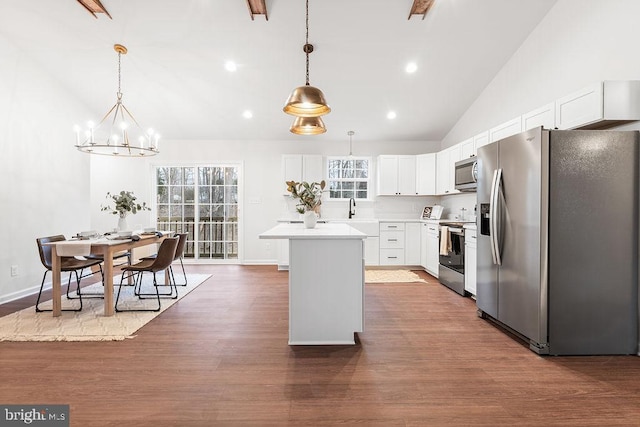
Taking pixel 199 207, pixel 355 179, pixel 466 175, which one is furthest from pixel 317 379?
pixel 199 207

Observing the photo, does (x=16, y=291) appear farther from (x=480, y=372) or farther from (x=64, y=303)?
(x=480, y=372)

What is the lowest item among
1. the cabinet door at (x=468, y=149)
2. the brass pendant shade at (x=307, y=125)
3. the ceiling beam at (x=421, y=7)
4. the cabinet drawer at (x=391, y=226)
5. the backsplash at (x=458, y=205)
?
the cabinet drawer at (x=391, y=226)

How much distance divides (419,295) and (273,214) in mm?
3319

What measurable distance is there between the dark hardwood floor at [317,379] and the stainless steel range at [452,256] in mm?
1120

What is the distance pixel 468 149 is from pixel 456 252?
1513 millimetres

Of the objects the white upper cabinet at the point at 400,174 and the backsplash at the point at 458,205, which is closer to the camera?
the backsplash at the point at 458,205

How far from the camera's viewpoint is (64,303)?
3.76 metres

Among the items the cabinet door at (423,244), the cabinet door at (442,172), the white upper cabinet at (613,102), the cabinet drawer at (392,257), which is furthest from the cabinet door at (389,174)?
the white upper cabinet at (613,102)

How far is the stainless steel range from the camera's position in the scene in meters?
4.18

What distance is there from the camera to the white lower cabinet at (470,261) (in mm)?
3896

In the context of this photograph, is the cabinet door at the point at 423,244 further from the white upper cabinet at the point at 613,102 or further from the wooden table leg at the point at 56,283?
the wooden table leg at the point at 56,283

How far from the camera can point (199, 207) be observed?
6.47 metres

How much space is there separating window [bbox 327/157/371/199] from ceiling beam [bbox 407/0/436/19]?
3111 mm

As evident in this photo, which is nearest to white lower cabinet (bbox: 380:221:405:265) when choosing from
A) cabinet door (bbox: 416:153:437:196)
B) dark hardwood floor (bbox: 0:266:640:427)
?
cabinet door (bbox: 416:153:437:196)
